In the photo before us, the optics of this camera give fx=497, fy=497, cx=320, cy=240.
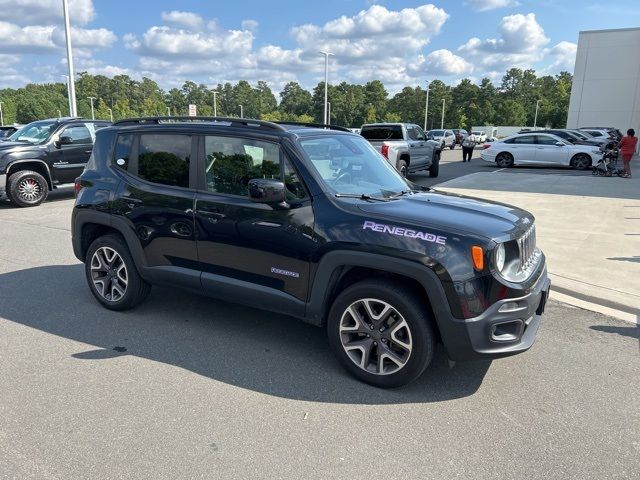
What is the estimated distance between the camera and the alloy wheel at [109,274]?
15.7 ft

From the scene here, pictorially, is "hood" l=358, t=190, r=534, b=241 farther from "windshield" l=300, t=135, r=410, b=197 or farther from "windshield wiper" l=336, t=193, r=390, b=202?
"windshield" l=300, t=135, r=410, b=197

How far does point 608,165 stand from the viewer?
18250 millimetres

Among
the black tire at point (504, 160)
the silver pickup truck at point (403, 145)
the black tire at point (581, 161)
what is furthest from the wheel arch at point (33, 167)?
the black tire at point (581, 161)

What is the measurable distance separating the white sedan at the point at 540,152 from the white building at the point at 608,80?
75.5ft

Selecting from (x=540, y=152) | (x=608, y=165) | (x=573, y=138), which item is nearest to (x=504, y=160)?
(x=540, y=152)

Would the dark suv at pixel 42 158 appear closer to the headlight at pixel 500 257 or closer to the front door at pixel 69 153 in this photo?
the front door at pixel 69 153

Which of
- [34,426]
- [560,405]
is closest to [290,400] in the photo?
[34,426]

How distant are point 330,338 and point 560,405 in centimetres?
161

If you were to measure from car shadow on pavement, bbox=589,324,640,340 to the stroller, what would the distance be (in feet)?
51.2

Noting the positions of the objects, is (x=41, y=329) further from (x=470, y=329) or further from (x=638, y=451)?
(x=638, y=451)

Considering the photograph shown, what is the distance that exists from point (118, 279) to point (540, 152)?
20.5 metres

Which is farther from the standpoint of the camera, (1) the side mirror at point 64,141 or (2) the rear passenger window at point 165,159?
(1) the side mirror at point 64,141

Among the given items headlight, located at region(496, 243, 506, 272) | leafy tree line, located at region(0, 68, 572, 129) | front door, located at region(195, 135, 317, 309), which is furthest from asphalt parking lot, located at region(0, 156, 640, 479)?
leafy tree line, located at region(0, 68, 572, 129)

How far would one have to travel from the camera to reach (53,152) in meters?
11.5
